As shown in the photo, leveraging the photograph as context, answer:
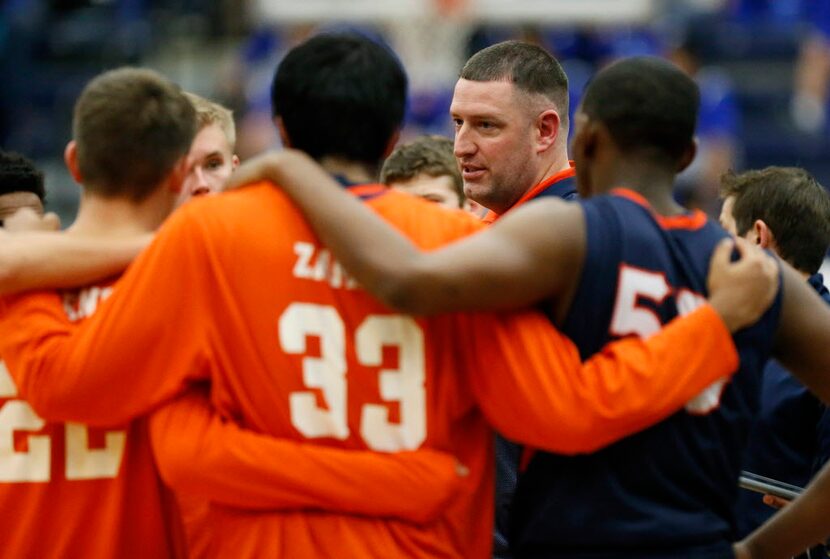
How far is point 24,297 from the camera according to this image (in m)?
3.22

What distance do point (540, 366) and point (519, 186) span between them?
2.36 m

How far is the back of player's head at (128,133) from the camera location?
320 cm

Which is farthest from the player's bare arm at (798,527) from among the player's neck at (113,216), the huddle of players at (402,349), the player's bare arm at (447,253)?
the player's neck at (113,216)

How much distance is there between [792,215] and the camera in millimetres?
4535

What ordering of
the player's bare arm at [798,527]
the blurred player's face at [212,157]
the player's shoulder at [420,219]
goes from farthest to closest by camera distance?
1. the blurred player's face at [212,157]
2. the player's bare arm at [798,527]
3. the player's shoulder at [420,219]

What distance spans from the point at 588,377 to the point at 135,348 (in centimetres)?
110

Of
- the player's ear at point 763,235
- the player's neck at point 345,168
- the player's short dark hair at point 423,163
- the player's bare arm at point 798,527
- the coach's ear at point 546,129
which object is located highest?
the player's neck at point 345,168

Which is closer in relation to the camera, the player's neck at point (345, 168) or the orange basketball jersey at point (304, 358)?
the orange basketball jersey at point (304, 358)

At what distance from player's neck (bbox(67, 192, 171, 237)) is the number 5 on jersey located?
1.77 feet

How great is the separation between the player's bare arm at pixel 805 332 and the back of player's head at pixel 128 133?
5.44 feet

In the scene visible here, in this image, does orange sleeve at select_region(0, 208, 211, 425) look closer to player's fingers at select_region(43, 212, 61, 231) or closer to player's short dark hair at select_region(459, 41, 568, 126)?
player's fingers at select_region(43, 212, 61, 231)

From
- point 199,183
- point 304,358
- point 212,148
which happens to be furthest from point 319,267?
point 212,148

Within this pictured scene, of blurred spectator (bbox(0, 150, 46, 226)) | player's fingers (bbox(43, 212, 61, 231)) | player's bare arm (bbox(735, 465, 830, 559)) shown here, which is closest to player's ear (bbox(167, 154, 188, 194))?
player's fingers (bbox(43, 212, 61, 231))

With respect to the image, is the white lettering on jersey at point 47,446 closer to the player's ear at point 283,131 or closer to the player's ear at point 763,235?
the player's ear at point 283,131
